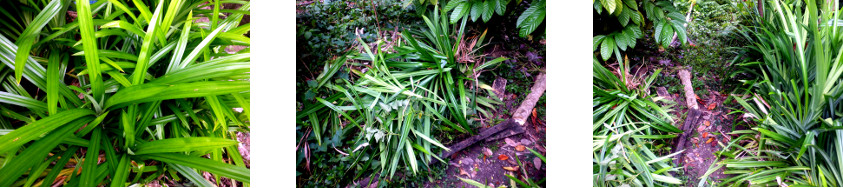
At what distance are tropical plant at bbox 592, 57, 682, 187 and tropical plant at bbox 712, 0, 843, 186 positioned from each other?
210 millimetres

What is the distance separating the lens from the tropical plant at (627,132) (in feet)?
3.58

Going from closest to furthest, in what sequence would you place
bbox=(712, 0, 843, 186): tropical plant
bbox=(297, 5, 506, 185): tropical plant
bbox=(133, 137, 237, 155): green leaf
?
1. bbox=(133, 137, 237, 155): green leaf
2. bbox=(712, 0, 843, 186): tropical plant
3. bbox=(297, 5, 506, 185): tropical plant

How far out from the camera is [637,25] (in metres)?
1.12

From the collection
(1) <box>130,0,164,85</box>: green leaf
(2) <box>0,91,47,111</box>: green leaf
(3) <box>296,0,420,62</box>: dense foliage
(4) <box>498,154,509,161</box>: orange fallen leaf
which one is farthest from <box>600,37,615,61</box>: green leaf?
(2) <box>0,91,47,111</box>: green leaf

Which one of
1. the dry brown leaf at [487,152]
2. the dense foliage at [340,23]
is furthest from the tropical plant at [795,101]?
the dense foliage at [340,23]

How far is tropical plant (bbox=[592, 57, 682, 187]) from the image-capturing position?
1091 millimetres

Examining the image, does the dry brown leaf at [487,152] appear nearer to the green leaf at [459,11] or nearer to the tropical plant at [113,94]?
the green leaf at [459,11]

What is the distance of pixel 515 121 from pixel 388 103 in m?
0.44

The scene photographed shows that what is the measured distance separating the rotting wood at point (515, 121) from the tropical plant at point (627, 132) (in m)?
0.18

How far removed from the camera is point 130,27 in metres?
0.93

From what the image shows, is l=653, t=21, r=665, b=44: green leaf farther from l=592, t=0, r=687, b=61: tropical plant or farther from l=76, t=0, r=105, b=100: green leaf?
→ l=76, t=0, r=105, b=100: green leaf

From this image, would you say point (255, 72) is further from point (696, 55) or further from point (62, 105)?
point (696, 55)

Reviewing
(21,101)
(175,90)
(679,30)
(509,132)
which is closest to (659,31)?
(679,30)

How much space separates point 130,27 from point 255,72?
363mm
